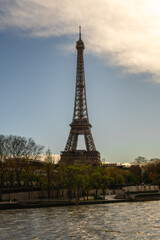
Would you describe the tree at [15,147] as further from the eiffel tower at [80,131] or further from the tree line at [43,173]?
the eiffel tower at [80,131]

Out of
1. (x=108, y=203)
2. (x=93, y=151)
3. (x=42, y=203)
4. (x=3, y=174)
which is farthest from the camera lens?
(x=93, y=151)

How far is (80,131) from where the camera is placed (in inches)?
5310

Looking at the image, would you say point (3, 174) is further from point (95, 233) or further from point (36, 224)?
point (95, 233)

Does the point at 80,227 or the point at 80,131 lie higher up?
the point at 80,131

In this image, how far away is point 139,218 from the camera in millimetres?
42531

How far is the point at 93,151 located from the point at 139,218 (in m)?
87.3

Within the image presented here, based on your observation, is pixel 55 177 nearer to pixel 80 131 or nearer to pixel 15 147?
pixel 15 147

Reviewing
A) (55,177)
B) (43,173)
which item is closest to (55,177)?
(55,177)

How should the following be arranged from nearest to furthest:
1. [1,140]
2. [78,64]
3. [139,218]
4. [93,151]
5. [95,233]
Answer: [95,233] < [139,218] < [1,140] < [93,151] < [78,64]

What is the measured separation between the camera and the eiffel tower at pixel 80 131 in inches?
5044

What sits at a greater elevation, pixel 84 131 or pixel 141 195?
pixel 84 131

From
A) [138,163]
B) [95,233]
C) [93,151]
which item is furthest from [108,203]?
[138,163]

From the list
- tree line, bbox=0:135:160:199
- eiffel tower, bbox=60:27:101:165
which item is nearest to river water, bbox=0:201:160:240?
tree line, bbox=0:135:160:199

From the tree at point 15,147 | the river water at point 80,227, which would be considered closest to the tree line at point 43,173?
the tree at point 15,147
